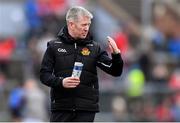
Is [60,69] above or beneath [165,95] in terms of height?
above

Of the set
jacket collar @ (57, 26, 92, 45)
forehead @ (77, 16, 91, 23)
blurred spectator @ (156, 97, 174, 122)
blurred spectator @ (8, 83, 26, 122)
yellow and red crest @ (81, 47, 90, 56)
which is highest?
forehead @ (77, 16, 91, 23)

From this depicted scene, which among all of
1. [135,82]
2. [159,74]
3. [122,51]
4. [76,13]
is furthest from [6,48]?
[76,13]

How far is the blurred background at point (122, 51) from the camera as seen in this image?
59.6 feet

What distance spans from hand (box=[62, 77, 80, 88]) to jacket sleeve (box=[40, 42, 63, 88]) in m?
0.07

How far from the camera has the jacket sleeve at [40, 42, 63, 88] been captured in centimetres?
938

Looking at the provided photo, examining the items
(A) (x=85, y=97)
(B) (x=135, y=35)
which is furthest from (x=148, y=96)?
(A) (x=85, y=97)

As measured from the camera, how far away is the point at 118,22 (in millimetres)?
23281

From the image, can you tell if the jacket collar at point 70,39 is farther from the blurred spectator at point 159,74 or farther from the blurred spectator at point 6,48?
the blurred spectator at point 6,48

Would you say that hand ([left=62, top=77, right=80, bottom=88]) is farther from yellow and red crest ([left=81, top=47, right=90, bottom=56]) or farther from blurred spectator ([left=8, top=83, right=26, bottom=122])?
blurred spectator ([left=8, top=83, right=26, bottom=122])

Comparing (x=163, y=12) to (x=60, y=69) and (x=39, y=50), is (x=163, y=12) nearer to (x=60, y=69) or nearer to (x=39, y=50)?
(x=39, y=50)

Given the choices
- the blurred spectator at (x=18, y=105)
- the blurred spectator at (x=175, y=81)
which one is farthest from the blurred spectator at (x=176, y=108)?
the blurred spectator at (x=18, y=105)

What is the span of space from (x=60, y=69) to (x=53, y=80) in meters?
0.24

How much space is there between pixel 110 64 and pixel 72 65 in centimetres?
43

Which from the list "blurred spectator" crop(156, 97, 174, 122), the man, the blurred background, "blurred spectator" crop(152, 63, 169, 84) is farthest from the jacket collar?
"blurred spectator" crop(152, 63, 169, 84)
